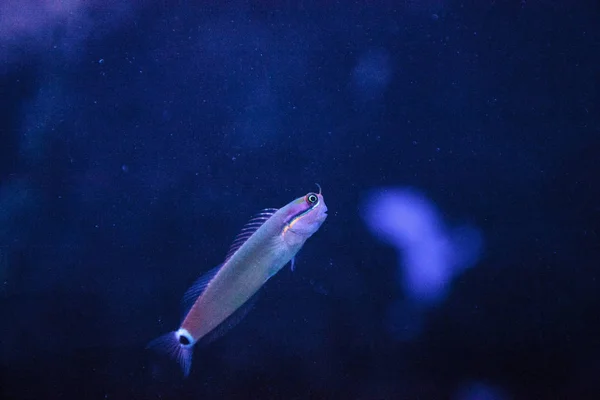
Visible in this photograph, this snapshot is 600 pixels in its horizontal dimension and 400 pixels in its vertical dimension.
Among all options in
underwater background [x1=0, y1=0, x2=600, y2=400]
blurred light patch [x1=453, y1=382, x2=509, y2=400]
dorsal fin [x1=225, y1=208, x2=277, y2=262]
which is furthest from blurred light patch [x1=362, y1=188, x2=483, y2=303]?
dorsal fin [x1=225, y1=208, x2=277, y2=262]

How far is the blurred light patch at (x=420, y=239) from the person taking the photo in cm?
392

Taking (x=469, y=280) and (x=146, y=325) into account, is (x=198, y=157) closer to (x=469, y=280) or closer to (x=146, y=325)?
(x=146, y=325)

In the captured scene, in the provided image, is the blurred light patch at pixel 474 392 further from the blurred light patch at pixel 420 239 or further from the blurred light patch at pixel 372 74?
the blurred light patch at pixel 372 74

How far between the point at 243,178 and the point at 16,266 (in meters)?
2.68

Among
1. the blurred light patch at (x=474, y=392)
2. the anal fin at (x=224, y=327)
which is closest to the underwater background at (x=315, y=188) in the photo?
the blurred light patch at (x=474, y=392)

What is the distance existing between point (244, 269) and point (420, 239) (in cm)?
204

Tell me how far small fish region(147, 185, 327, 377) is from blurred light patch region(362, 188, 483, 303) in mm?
1126

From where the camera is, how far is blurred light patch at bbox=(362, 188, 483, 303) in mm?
3918

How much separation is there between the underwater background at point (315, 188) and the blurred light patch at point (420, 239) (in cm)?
2

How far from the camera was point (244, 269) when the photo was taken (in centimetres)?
288

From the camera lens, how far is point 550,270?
13.1 feet

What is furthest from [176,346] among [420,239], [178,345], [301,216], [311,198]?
[420,239]

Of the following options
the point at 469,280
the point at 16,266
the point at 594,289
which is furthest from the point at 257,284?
the point at 594,289

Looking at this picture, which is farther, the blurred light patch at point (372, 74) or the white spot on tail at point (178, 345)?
the blurred light patch at point (372, 74)
